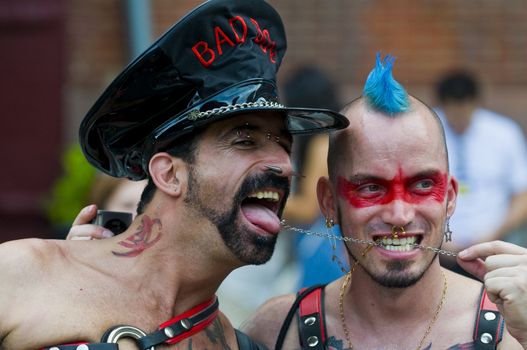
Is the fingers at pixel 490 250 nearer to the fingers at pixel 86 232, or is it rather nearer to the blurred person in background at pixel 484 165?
the fingers at pixel 86 232

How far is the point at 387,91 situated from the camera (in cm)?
475

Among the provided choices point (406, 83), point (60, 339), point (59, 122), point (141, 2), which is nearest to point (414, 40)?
point (406, 83)

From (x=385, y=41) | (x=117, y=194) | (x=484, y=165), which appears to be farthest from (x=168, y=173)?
(x=385, y=41)

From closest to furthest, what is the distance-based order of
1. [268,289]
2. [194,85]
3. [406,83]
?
[194,85] → [268,289] → [406,83]

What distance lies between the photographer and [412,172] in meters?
4.68

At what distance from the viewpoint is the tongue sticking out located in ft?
14.9

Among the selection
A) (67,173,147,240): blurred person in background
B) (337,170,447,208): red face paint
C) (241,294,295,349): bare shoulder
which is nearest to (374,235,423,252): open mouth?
(337,170,447,208): red face paint

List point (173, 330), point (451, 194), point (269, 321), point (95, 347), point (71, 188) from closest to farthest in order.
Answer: point (95, 347), point (173, 330), point (451, 194), point (269, 321), point (71, 188)

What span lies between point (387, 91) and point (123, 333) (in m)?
1.39

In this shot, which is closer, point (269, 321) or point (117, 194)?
point (269, 321)

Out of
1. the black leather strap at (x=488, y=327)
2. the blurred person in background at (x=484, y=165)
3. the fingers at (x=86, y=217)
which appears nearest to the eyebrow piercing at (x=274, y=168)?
the fingers at (x=86, y=217)

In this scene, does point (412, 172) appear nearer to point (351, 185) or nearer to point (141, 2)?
point (351, 185)

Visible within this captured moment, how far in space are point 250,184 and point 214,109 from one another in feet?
1.00

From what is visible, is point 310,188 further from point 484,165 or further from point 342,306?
point 342,306
